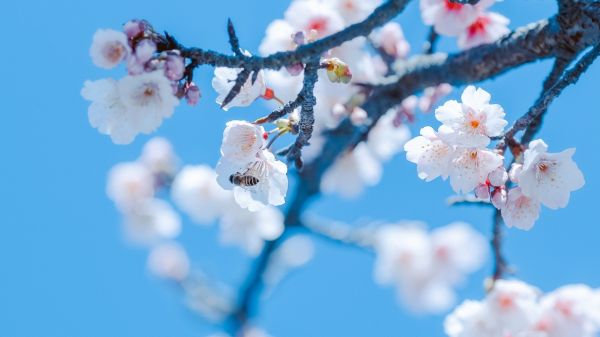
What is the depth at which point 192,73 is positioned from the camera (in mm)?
1666

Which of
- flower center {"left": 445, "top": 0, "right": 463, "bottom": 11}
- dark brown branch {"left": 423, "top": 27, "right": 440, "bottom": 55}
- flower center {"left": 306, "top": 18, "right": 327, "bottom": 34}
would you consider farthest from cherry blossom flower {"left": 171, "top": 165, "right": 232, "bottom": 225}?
flower center {"left": 445, "top": 0, "right": 463, "bottom": 11}

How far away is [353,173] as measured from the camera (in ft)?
13.6

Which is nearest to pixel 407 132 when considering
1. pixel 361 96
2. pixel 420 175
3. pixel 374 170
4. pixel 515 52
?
pixel 374 170

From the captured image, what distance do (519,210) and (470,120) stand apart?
28 cm

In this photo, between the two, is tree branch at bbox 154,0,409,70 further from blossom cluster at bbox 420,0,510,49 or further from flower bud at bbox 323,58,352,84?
blossom cluster at bbox 420,0,510,49

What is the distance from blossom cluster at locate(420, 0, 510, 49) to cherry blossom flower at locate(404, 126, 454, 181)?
2.60 ft

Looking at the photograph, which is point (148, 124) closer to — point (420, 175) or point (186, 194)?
point (420, 175)

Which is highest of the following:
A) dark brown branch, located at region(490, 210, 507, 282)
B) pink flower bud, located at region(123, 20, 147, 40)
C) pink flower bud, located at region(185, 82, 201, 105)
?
dark brown branch, located at region(490, 210, 507, 282)

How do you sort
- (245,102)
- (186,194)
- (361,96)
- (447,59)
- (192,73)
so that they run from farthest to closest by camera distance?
(186,194) < (361,96) < (447,59) < (245,102) < (192,73)

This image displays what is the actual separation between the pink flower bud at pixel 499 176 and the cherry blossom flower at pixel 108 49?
3.12 ft

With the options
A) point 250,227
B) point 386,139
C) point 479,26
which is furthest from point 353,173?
point 479,26

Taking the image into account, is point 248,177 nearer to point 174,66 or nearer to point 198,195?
point 174,66

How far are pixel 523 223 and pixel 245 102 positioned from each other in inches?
32.1

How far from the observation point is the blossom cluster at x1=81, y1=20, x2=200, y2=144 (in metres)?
1.60
